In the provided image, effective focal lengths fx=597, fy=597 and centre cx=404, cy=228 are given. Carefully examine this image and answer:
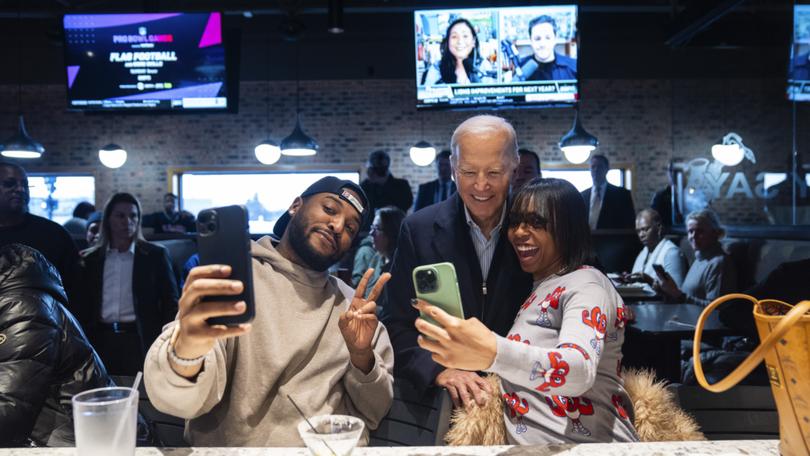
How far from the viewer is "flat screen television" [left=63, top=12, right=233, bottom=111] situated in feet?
15.3

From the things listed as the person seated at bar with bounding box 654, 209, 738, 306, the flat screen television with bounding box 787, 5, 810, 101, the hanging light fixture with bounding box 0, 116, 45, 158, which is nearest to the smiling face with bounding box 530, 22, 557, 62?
the person seated at bar with bounding box 654, 209, 738, 306

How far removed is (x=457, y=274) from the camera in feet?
6.34

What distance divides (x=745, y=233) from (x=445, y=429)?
489cm

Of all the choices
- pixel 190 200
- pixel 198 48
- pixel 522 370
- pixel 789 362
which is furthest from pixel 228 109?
pixel 190 200

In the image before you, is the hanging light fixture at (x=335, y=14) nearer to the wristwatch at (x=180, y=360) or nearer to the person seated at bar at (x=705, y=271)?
the person seated at bar at (x=705, y=271)

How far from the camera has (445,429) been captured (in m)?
1.44

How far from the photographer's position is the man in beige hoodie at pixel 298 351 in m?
1.47

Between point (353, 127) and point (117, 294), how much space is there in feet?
20.6

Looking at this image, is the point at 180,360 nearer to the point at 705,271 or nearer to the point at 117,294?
the point at 117,294

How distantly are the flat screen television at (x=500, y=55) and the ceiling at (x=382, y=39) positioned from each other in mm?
2375

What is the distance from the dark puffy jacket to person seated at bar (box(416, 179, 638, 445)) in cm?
112

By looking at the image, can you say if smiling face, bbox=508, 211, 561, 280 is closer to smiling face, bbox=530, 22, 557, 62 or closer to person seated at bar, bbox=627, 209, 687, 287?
person seated at bar, bbox=627, 209, 687, 287

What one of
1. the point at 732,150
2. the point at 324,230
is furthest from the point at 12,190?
the point at 732,150

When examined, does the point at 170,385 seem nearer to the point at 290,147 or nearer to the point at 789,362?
the point at 789,362
